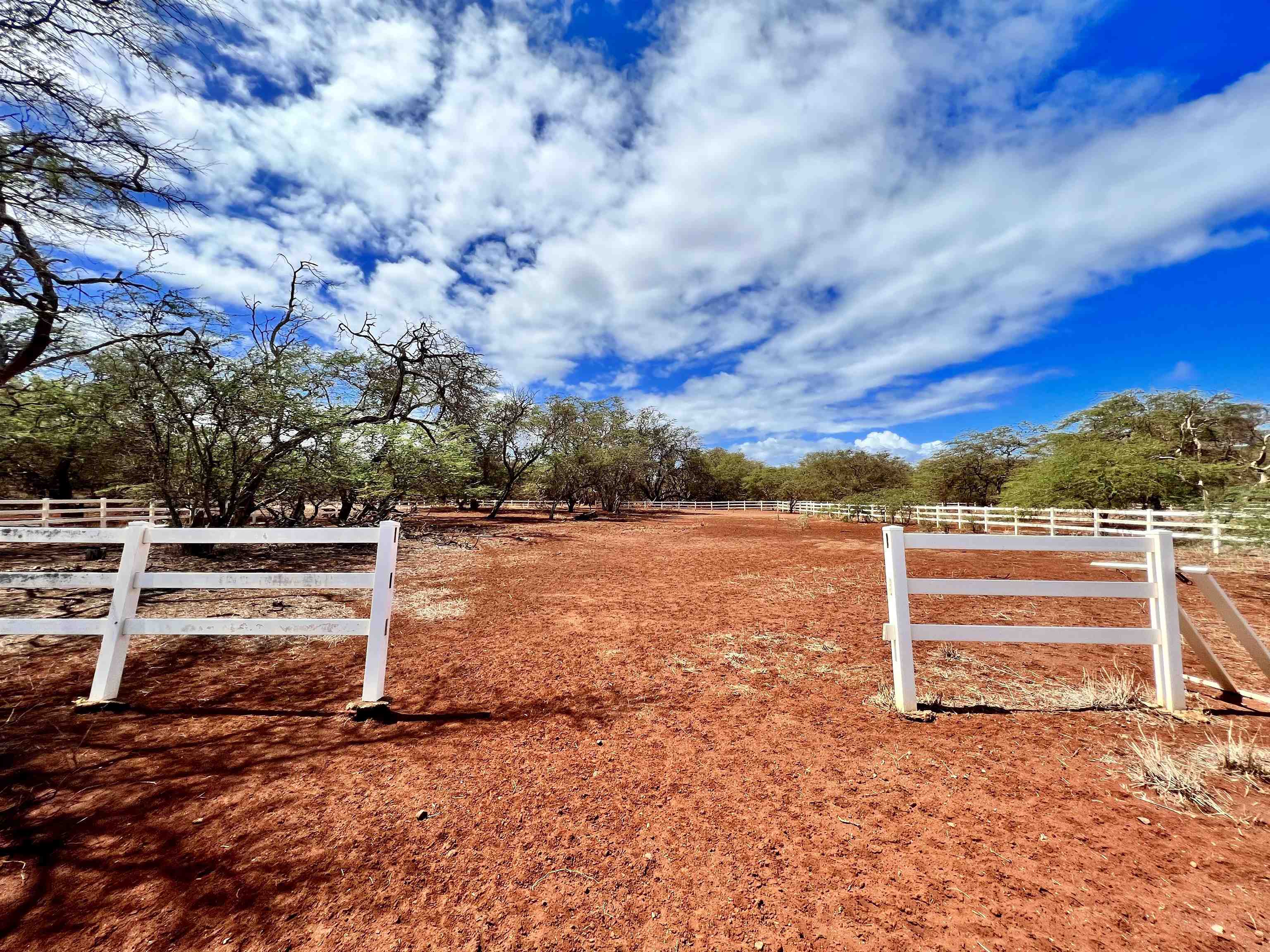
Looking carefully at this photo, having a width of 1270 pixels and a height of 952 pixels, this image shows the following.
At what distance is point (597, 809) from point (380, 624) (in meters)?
2.15

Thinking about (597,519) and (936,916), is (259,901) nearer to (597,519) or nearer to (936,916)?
(936,916)

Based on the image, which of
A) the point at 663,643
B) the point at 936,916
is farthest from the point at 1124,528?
the point at 936,916

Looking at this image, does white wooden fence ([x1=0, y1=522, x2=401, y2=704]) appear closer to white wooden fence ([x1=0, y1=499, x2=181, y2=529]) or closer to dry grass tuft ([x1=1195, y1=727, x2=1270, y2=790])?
dry grass tuft ([x1=1195, y1=727, x2=1270, y2=790])

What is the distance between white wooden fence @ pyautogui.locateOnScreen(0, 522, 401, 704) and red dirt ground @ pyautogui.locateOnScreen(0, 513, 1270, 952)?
18.4 inches

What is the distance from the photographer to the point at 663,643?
523 centimetres

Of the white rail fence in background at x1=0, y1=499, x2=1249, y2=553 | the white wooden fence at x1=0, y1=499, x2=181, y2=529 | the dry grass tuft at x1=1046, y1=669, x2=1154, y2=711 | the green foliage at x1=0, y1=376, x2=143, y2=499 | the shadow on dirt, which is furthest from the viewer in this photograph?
the white wooden fence at x1=0, y1=499, x2=181, y2=529

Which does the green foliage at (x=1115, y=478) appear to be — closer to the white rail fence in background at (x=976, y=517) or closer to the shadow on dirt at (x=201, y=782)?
the white rail fence in background at (x=976, y=517)

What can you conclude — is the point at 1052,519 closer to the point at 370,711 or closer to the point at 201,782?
the point at 370,711

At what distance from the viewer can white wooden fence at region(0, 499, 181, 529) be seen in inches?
510

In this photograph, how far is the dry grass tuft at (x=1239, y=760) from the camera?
8.23 ft

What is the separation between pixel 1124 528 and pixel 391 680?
21096mm

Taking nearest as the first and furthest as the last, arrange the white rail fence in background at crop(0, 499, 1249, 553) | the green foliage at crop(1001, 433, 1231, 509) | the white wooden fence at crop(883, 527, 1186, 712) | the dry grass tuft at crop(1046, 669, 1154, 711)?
the white wooden fence at crop(883, 527, 1186, 712), the dry grass tuft at crop(1046, 669, 1154, 711), the white rail fence in background at crop(0, 499, 1249, 553), the green foliage at crop(1001, 433, 1231, 509)

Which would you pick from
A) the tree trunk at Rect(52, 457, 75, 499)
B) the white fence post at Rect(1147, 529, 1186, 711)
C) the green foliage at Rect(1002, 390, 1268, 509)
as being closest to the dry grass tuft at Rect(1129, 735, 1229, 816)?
the white fence post at Rect(1147, 529, 1186, 711)

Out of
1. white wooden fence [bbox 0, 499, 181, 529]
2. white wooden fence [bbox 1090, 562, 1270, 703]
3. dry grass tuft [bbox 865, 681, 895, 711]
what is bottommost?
dry grass tuft [bbox 865, 681, 895, 711]
